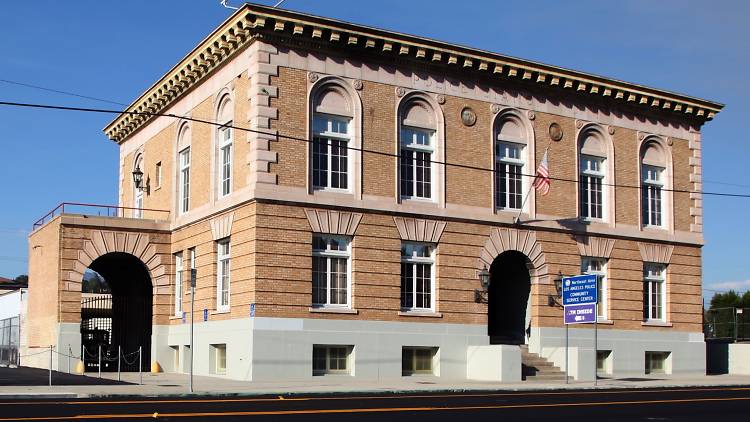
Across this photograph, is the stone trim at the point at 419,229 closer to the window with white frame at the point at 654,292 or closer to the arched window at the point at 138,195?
the window with white frame at the point at 654,292

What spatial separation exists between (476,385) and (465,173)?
8.41 meters

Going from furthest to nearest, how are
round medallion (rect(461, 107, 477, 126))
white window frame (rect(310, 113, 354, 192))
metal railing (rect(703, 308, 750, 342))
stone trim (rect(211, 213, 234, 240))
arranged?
metal railing (rect(703, 308, 750, 342)) → round medallion (rect(461, 107, 477, 126)) → stone trim (rect(211, 213, 234, 240)) → white window frame (rect(310, 113, 354, 192))

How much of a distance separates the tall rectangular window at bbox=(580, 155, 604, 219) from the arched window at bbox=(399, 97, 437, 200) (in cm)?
695

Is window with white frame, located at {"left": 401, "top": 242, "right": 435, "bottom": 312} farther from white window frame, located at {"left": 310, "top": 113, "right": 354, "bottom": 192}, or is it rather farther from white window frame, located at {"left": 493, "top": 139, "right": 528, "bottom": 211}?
white window frame, located at {"left": 493, "top": 139, "right": 528, "bottom": 211}

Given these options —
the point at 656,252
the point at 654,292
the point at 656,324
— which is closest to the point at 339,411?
the point at 656,324

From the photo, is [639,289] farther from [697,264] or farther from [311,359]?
[311,359]

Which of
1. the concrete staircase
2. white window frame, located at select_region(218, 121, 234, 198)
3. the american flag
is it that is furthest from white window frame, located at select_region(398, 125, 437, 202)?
the concrete staircase

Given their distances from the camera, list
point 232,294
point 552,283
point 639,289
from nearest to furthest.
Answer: point 232,294 → point 552,283 → point 639,289

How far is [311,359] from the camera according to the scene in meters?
29.5

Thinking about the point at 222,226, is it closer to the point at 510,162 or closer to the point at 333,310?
the point at 333,310

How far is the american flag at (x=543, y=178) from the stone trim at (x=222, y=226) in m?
10.7

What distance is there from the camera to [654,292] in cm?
3834

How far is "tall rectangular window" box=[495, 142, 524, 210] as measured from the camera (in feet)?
114

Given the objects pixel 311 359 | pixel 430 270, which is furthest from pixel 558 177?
pixel 311 359
